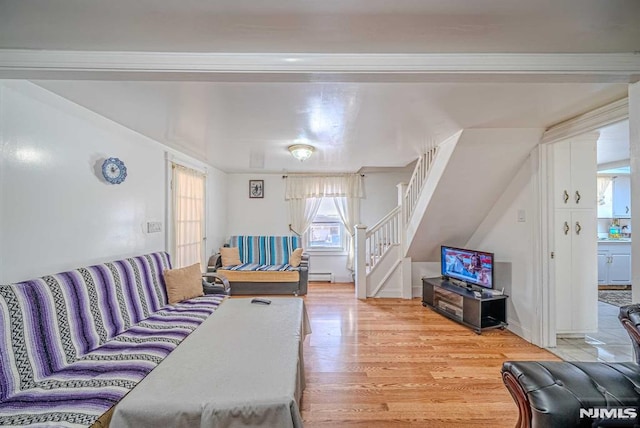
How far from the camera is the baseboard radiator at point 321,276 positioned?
18.5 feet

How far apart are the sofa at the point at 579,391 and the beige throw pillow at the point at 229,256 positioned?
4.17 m

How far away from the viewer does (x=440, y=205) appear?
11.5 ft

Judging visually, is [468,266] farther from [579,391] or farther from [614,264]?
[614,264]

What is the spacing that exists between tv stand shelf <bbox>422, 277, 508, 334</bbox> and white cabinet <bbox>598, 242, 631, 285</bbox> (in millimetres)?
3150

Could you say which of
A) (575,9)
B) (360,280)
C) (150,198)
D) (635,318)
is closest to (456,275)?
(360,280)

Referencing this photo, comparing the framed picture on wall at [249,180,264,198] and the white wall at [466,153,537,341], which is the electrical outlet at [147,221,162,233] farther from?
the white wall at [466,153,537,341]

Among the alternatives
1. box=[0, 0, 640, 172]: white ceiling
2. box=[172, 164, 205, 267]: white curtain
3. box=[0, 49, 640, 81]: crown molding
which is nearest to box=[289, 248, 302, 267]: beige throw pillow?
box=[172, 164, 205, 267]: white curtain

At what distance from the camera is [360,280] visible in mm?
4488

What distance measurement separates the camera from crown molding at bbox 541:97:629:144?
207cm

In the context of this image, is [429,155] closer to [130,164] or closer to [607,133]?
[607,133]

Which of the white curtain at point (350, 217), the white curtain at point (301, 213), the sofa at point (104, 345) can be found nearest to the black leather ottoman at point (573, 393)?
the sofa at point (104, 345)

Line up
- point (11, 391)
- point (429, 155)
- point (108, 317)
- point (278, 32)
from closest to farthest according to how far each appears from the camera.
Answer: point (278, 32), point (11, 391), point (108, 317), point (429, 155)

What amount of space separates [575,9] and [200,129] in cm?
271

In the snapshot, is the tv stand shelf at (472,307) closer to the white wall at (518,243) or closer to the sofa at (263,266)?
the white wall at (518,243)
